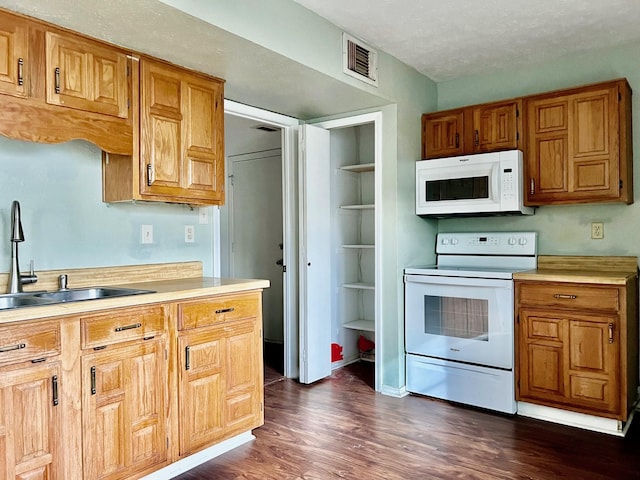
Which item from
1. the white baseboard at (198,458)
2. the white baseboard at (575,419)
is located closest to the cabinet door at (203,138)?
the white baseboard at (198,458)

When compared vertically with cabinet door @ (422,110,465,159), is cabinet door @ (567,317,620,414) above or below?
below

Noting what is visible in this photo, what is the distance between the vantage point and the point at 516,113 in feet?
10.8

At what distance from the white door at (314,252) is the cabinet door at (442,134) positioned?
2.53ft

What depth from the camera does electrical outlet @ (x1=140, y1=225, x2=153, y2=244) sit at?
2.71m

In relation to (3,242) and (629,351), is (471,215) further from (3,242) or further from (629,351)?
(3,242)

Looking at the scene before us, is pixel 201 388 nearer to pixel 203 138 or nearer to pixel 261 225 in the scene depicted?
pixel 203 138

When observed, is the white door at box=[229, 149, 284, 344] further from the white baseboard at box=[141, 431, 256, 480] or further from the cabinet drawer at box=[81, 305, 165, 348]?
the cabinet drawer at box=[81, 305, 165, 348]

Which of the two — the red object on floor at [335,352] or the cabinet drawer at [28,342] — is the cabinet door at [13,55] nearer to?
the cabinet drawer at [28,342]

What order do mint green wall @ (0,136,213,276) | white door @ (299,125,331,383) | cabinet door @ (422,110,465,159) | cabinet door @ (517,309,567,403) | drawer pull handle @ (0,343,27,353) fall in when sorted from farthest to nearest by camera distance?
white door @ (299,125,331,383)
cabinet door @ (422,110,465,159)
cabinet door @ (517,309,567,403)
mint green wall @ (0,136,213,276)
drawer pull handle @ (0,343,27,353)

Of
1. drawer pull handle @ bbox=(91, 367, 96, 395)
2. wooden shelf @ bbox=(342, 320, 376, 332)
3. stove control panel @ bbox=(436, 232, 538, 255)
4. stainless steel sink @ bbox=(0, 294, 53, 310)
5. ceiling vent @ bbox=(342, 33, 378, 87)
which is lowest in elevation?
wooden shelf @ bbox=(342, 320, 376, 332)

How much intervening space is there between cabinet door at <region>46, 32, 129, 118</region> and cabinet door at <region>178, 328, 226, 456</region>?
1.15 meters

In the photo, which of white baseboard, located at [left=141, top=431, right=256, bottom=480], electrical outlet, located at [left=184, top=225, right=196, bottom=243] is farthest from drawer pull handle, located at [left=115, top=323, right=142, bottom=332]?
electrical outlet, located at [left=184, top=225, right=196, bottom=243]

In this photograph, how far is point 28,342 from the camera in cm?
171

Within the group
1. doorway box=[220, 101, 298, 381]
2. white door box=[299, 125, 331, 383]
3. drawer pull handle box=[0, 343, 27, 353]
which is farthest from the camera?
doorway box=[220, 101, 298, 381]
